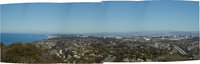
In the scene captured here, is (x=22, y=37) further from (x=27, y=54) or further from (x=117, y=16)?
(x=117, y=16)

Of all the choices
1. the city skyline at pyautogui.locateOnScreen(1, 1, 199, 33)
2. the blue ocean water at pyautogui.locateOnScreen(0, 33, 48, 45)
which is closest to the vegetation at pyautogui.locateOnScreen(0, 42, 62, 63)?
the blue ocean water at pyautogui.locateOnScreen(0, 33, 48, 45)

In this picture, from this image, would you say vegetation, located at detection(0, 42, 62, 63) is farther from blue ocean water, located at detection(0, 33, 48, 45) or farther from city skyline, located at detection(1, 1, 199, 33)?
city skyline, located at detection(1, 1, 199, 33)

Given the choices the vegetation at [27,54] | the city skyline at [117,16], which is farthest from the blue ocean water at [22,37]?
the city skyline at [117,16]

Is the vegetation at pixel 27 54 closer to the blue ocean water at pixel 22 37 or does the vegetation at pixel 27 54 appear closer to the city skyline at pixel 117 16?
the blue ocean water at pixel 22 37

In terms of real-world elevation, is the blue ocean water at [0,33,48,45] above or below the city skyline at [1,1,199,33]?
below

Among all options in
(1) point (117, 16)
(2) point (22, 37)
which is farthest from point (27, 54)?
(1) point (117, 16)

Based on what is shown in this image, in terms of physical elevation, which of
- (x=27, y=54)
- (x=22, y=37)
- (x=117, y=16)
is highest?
(x=117, y=16)

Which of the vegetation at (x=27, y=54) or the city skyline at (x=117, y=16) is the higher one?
the city skyline at (x=117, y=16)

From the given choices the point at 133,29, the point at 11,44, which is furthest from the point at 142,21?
the point at 11,44
